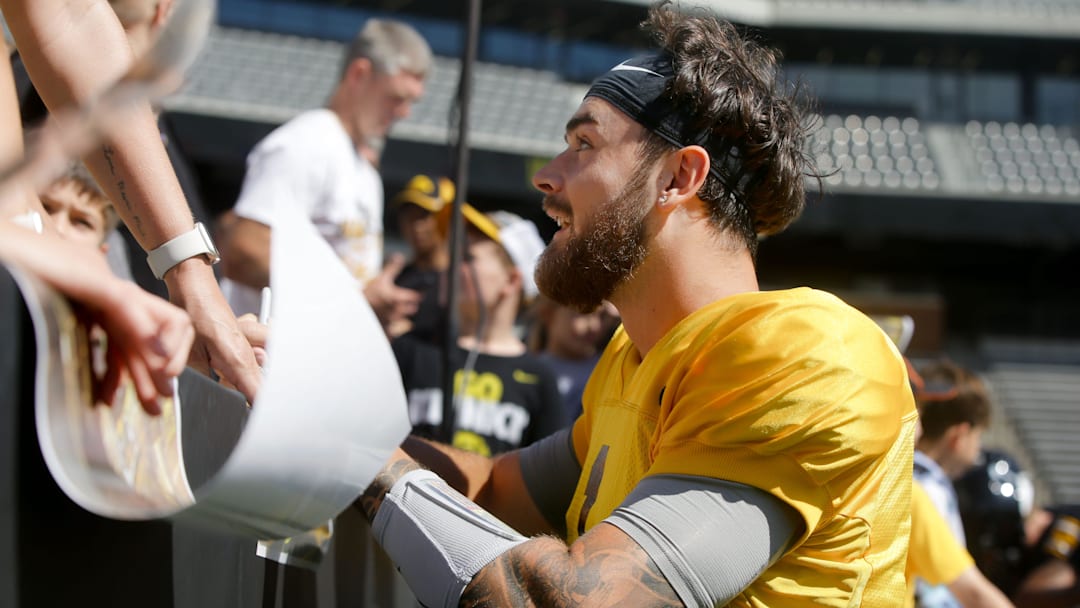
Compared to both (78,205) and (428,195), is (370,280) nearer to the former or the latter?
(428,195)

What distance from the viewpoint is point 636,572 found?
1.44m

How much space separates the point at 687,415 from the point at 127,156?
82 centimetres

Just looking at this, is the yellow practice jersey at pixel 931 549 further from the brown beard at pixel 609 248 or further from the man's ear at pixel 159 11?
the man's ear at pixel 159 11

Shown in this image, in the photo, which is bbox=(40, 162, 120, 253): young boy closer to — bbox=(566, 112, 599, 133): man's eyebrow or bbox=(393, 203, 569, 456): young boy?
bbox=(566, 112, 599, 133): man's eyebrow

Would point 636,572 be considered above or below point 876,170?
above

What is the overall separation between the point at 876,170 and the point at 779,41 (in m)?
4.21

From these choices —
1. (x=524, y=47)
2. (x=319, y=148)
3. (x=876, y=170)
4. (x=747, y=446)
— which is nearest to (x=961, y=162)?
(x=876, y=170)

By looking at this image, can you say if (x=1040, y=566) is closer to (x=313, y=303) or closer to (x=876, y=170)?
(x=313, y=303)

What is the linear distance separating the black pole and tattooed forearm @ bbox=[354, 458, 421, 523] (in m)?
1.54

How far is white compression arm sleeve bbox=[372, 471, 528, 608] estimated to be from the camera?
1.46 m

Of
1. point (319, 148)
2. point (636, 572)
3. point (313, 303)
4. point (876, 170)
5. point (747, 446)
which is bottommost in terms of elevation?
point (876, 170)

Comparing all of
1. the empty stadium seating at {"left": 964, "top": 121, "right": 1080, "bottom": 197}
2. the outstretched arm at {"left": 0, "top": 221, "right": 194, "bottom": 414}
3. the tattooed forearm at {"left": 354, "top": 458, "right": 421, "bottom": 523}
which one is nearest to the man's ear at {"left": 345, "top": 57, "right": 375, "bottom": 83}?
the tattooed forearm at {"left": 354, "top": 458, "right": 421, "bottom": 523}

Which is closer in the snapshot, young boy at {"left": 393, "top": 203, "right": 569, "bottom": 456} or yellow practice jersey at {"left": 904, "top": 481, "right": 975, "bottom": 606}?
yellow practice jersey at {"left": 904, "top": 481, "right": 975, "bottom": 606}

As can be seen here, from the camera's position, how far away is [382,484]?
60.5 inches
